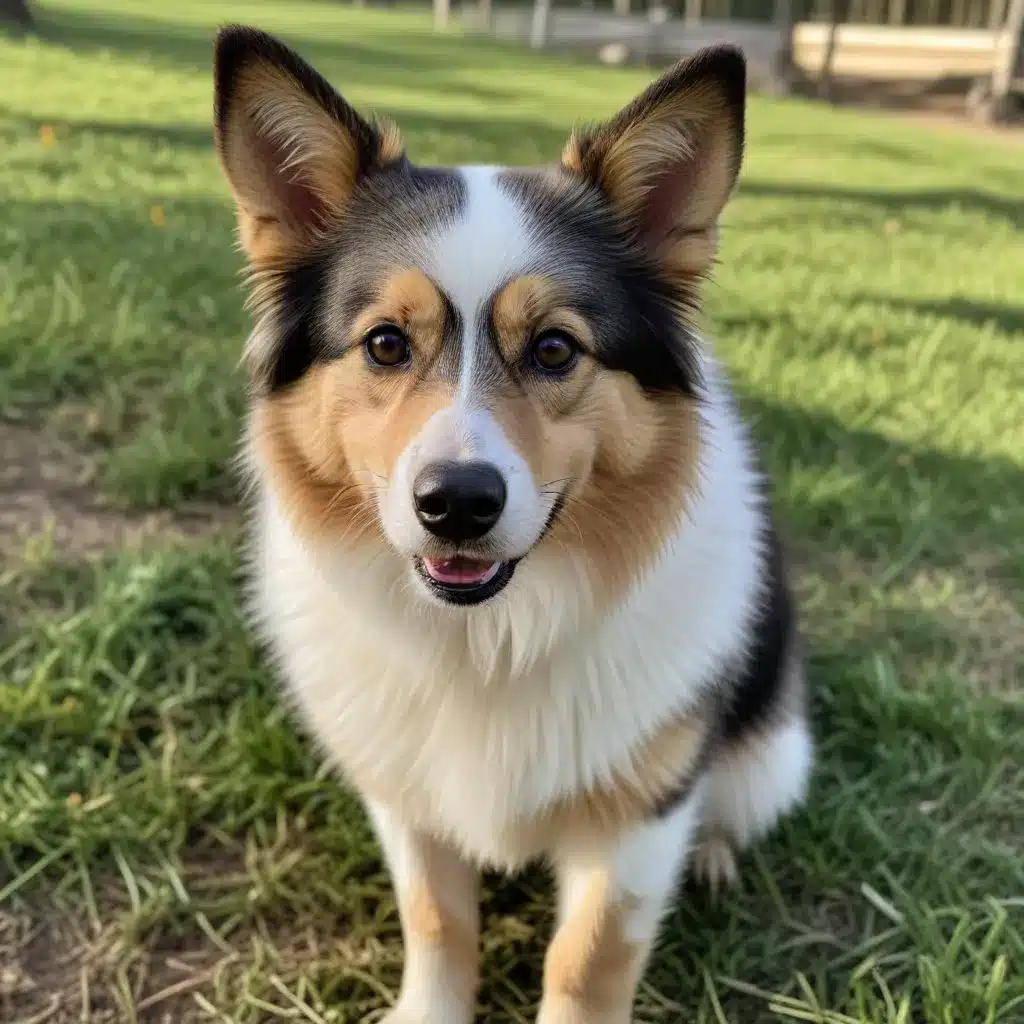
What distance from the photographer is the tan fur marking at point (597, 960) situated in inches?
84.6

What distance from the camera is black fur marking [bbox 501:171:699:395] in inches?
81.4

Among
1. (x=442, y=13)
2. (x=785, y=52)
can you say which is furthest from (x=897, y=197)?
(x=442, y=13)

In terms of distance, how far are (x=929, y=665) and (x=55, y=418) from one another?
3613 mm

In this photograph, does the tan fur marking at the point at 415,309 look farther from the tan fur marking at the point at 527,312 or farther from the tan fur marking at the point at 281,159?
the tan fur marking at the point at 281,159

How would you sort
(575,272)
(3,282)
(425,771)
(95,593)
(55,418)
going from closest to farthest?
(575,272) < (425,771) < (95,593) < (55,418) < (3,282)

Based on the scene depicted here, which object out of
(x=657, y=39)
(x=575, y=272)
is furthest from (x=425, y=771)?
(x=657, y=39)

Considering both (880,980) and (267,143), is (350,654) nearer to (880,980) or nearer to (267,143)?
(267,143)

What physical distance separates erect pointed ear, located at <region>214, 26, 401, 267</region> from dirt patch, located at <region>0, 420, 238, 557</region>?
5.79 ft

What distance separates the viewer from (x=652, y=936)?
2236mm

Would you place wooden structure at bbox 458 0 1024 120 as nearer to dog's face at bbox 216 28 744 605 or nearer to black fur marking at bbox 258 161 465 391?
dog's face at bbox 216 28 744 605

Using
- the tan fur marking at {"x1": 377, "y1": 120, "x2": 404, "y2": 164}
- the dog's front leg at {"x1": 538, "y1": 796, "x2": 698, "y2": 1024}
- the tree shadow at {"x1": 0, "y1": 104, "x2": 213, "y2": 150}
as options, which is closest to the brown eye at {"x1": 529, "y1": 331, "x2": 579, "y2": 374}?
the tan fur marking at {"x1": 377, "y1": 120, "x2": 404, "y2": 164}

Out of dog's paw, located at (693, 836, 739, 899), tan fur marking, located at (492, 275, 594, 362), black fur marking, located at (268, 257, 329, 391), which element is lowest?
dog's paw, located at (693, 836, 739, 899)

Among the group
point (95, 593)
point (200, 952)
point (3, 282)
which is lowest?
point (200, 952)

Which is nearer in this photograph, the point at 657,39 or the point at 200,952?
the point at 200,952
